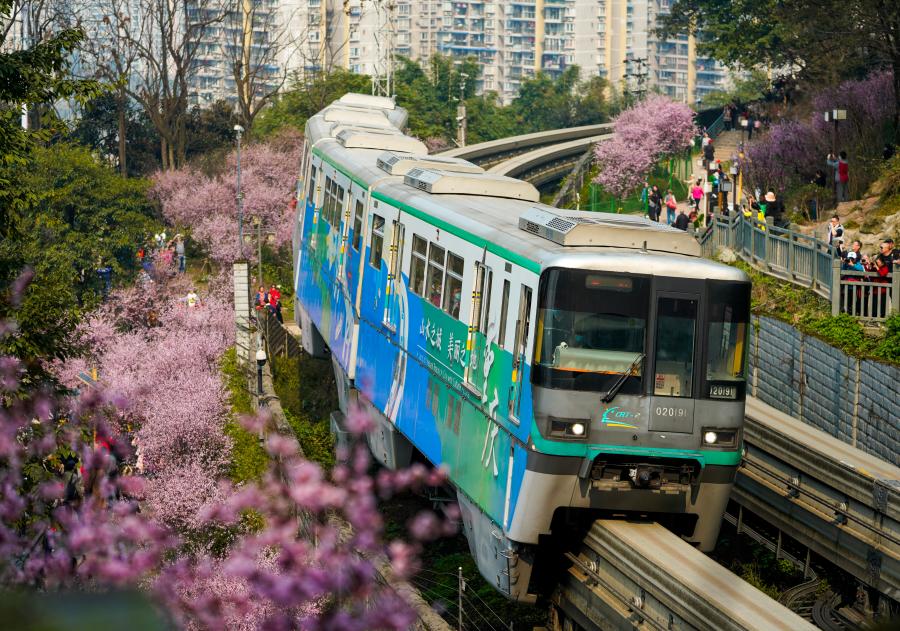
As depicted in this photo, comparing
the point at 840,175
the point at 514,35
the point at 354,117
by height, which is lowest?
the point at 840,175

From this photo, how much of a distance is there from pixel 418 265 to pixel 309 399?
17087 millimetres

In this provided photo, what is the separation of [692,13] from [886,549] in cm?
5390

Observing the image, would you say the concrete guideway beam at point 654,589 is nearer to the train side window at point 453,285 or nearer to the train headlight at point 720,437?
the train headlight at point 720,437

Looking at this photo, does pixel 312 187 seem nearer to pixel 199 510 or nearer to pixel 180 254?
pixel 199 510

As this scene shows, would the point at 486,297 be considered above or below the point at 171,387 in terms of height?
above

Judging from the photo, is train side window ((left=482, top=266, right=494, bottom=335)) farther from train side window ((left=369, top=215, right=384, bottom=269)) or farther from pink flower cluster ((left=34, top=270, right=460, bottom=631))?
train side window ((left=369, top=215, right=384, bottom=269))

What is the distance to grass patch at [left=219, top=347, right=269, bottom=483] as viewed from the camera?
94.3ft

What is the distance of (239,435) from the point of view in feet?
102

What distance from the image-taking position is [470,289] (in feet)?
48.3

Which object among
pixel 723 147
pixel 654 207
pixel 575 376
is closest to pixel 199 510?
pixel 654 207

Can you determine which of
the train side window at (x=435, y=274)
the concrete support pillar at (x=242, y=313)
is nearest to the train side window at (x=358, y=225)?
the train side window at (x=435, y=274)

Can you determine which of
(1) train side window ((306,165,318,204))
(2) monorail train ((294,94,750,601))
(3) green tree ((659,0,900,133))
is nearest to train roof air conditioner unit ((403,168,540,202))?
(2) monorail train ((294,94,750,601))

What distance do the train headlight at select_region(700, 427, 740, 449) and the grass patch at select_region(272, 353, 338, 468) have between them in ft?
45.2

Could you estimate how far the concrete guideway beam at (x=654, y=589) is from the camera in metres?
10.8
